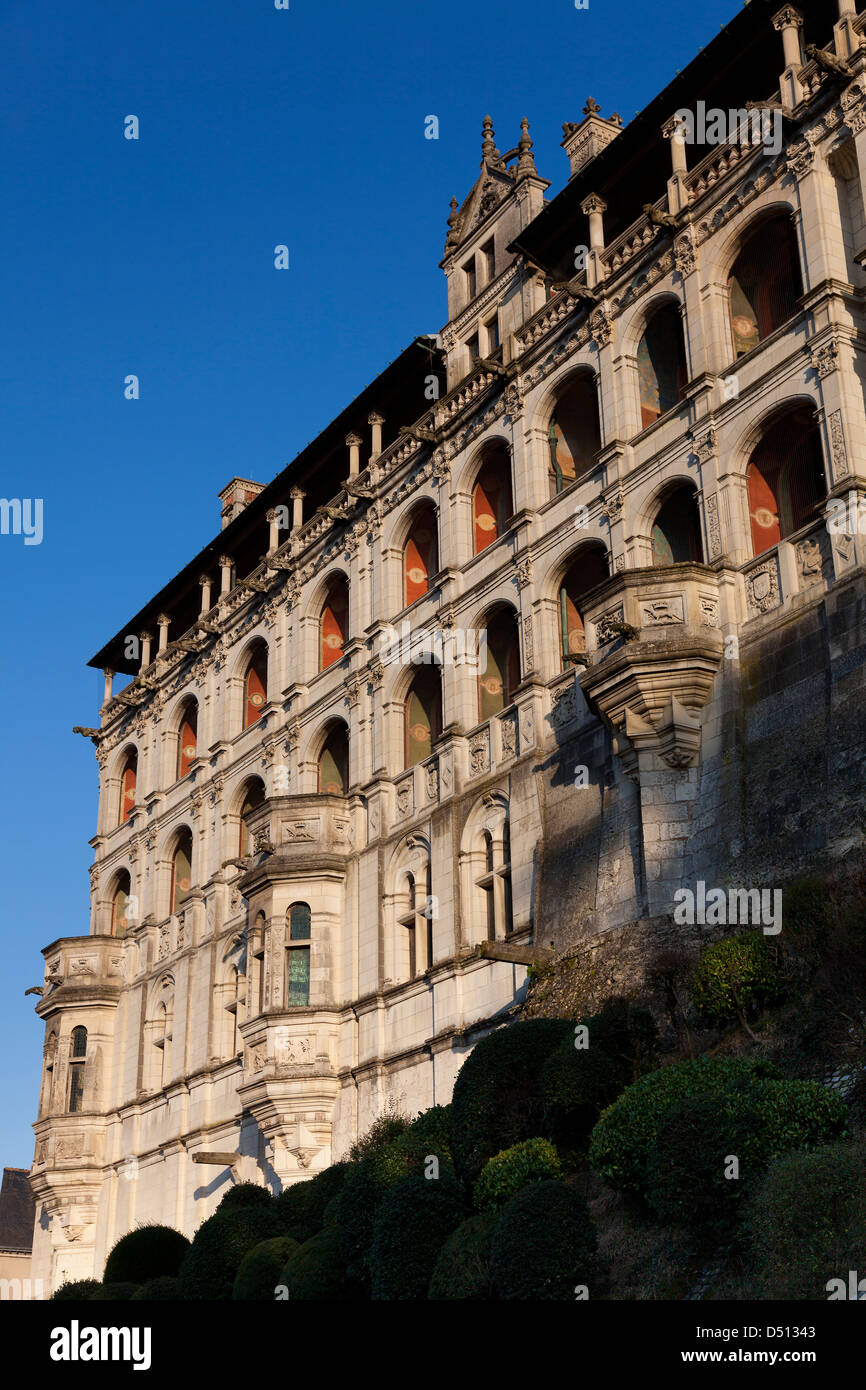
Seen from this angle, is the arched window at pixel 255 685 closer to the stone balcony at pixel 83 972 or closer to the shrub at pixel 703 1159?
the stone balcony at pixel 83 972

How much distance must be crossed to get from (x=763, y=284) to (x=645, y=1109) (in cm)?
1764

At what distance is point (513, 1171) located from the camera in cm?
2094

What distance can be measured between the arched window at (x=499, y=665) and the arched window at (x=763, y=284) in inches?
325

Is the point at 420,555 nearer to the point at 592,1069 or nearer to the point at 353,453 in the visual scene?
the point at 353,453

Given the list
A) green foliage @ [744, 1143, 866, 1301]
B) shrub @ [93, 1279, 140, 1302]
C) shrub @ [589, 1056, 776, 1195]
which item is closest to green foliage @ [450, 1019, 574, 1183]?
shrub @ [589, 1056, 776, 1195]

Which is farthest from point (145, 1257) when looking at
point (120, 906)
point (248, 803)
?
point (120, 906)

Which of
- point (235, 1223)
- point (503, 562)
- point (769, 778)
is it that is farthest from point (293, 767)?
point (769, 778)

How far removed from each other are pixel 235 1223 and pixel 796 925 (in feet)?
38.5

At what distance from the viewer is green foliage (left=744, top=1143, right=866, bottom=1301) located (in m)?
14.1

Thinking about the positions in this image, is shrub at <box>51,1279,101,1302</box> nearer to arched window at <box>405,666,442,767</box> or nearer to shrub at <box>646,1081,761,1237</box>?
arched window at <box>405,666,442,767</box>

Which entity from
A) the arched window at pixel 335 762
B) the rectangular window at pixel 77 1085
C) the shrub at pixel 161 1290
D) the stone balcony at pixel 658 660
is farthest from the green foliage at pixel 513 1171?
the rectangular window at pixel 77 1085
